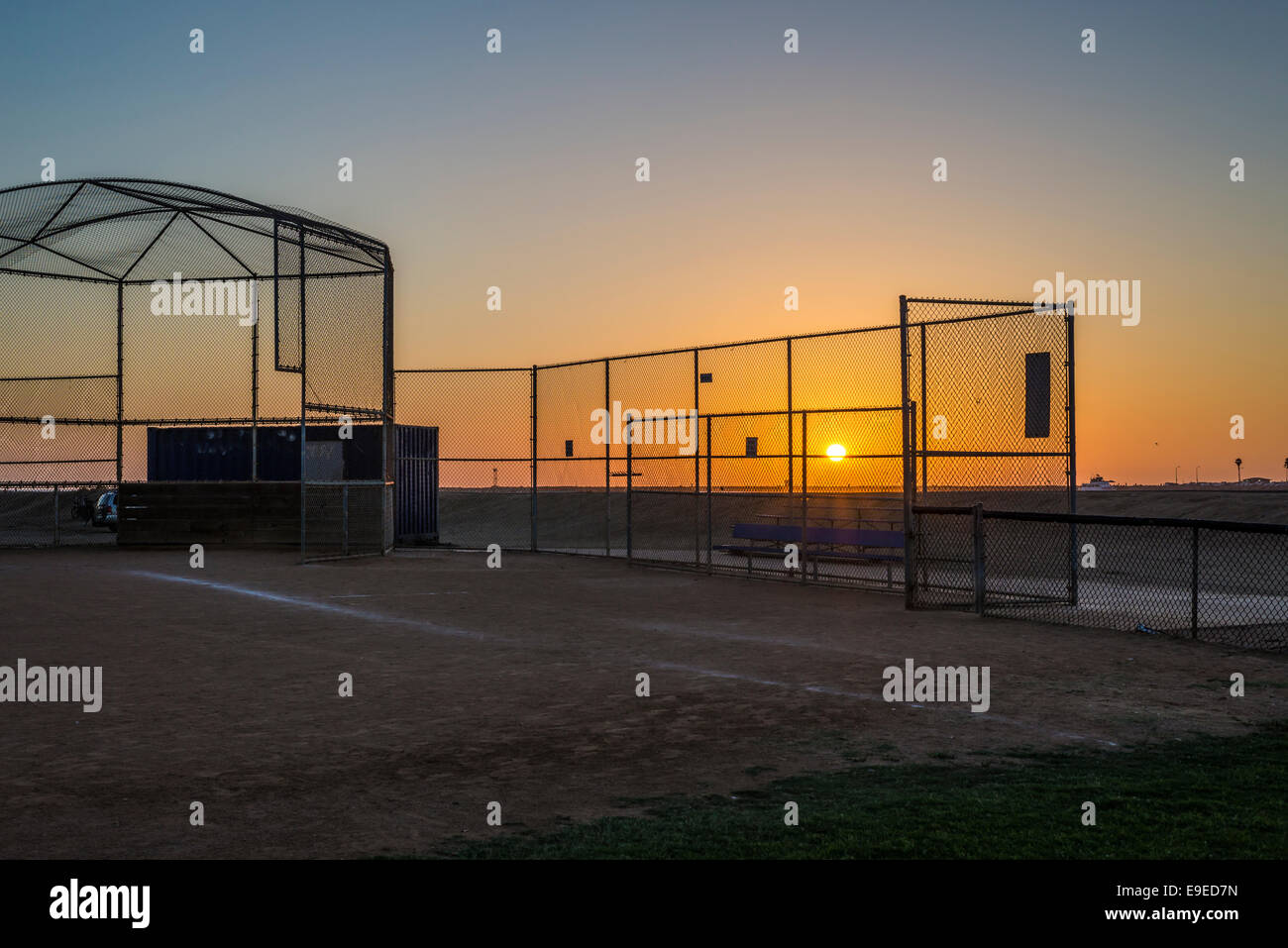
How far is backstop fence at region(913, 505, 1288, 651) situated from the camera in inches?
477

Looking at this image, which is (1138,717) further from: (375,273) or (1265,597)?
(375,273)

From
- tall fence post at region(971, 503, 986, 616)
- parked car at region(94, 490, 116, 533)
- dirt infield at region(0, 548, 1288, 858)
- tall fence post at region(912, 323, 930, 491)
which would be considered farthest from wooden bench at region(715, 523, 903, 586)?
parked car at region(94, 490, 116, 533)

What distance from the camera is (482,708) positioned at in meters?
8.23

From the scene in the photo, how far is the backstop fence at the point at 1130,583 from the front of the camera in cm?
1212

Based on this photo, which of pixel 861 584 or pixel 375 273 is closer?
pixel 861 584

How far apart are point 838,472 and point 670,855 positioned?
14.9 meters

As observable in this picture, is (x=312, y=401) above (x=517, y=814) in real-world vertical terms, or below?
above

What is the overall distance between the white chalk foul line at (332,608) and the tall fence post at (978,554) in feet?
19.5

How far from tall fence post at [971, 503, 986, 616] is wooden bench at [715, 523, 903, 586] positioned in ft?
8.44

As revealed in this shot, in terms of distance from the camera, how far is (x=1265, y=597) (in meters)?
16.0

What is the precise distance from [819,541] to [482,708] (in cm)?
1091

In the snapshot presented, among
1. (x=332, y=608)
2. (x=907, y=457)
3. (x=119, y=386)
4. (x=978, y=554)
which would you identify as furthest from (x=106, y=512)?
(x=978, y=554)
